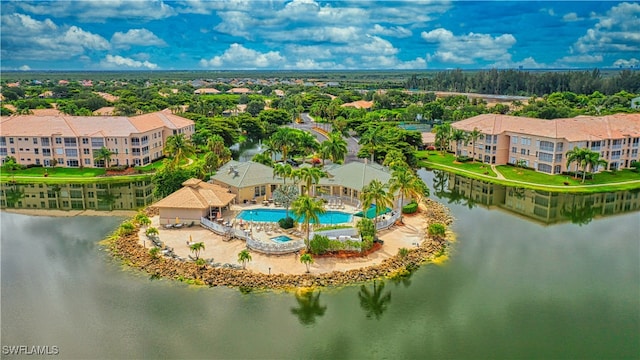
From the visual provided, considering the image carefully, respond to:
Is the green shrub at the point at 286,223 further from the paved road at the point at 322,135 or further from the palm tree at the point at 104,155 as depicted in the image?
the palm tree at the point at 104,155

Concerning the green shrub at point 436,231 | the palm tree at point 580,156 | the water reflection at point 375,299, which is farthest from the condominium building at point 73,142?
the palm tree at point 580,156

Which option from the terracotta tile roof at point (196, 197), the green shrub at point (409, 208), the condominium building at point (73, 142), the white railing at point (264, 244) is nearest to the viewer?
the white railing at point (264, 244)

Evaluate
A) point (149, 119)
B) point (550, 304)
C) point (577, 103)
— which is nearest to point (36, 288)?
point (550, 304)

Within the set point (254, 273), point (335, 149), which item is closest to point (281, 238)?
point (254, 273)

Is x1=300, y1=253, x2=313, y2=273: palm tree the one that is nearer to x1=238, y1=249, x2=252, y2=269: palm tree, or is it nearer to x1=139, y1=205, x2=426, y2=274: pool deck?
x1=139, y1=205, x2=426, y2=274: pool deck

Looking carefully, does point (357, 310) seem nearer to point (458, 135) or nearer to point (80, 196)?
point (80, 196)

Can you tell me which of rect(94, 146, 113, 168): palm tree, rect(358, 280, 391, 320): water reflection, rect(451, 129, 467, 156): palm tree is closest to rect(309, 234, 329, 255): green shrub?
rect(358, 280, 391, 320): water reflection

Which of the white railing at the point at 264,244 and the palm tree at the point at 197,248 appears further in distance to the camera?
the white railing at the point at 264,244

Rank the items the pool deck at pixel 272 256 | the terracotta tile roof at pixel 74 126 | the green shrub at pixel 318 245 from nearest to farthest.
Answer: the pool deck at pixel 272 256 → the green shrub at pixel 318 245 → the terracotta tile roof at pixel 74 126
